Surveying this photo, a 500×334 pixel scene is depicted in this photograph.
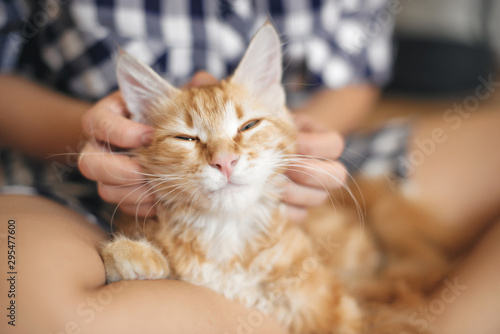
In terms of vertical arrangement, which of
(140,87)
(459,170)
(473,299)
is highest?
(140,87)

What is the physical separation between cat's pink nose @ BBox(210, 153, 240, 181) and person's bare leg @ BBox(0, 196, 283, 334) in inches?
11.1

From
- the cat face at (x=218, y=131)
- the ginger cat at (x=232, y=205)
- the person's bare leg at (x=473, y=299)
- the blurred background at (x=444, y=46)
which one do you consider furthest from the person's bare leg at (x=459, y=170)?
the blurred background at (x=444, y=46)

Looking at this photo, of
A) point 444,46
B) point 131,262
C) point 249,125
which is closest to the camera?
point 131,262

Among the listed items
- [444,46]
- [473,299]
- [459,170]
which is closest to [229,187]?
[473,299]

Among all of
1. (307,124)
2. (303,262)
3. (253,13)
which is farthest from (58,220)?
(253,13)

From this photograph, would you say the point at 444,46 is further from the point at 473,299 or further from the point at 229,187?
the point at 229,187

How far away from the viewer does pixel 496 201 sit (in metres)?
1.22

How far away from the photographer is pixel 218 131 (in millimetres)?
858

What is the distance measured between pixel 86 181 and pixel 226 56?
67cm

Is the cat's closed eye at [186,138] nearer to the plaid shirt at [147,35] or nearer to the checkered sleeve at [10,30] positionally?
the plaid shirt at [147,35]

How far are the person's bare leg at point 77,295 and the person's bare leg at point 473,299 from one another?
18.5 inches

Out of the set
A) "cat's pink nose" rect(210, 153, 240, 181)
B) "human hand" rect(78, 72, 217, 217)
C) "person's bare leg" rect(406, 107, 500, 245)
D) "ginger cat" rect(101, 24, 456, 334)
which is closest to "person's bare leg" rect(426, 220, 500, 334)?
"ginger cat" rect(101, 24, 456, 334)

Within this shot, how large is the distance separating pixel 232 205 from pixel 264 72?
0.38 metres

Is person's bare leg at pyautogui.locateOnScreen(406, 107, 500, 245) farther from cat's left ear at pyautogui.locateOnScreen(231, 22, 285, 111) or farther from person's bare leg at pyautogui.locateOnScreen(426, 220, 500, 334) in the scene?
cat's left ear at pyautogui.locateOnScreen(231, 22, 285, 111)
